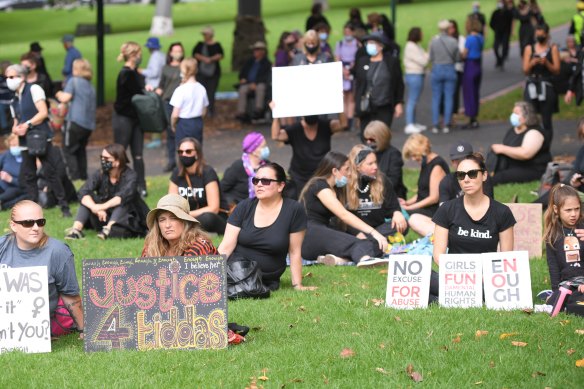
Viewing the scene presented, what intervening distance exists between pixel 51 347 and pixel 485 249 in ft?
12.8

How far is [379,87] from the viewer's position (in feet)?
60.7

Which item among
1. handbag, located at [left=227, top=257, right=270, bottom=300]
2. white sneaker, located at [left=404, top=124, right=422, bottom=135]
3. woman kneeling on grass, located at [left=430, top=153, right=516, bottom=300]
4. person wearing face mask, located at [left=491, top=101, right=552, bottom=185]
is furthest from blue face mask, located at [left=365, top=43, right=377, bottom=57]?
handbag, located at [left=227, top=257, right=270, bottom=300]

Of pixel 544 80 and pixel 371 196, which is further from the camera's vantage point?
pixel 544 80

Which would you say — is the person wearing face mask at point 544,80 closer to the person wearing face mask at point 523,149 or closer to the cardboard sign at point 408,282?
the person wearing face mask at point 523,149

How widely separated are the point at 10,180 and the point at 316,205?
5.71 meters

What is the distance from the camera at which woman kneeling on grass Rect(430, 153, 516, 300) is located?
1079cm

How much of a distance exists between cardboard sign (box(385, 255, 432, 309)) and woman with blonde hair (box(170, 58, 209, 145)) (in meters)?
8.03

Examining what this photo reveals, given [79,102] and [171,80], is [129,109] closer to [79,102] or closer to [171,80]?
[79,102]

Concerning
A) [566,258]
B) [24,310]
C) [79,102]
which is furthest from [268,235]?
[79,102]

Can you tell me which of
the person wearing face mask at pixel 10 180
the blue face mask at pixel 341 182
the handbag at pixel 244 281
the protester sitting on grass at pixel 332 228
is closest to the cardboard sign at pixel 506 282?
the handbag at pixel 244 281

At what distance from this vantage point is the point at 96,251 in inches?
547

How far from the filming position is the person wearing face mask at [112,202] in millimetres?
14875

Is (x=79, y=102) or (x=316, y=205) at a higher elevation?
(x=79, y=102)

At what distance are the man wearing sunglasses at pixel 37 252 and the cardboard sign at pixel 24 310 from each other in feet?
Answer: 1.47
